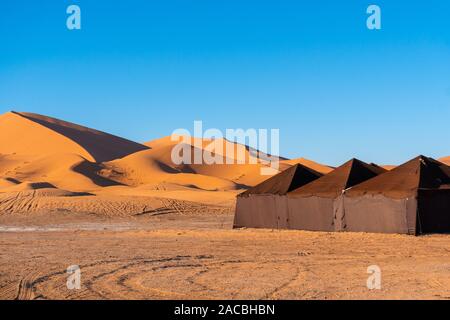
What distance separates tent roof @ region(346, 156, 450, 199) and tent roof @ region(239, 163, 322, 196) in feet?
10.7

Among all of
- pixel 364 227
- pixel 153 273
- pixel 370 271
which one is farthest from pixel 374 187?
pixel 153 273

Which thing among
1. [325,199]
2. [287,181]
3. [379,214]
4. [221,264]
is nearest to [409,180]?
[379,214]

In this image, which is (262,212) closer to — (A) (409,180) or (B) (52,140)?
(A) (409,180)

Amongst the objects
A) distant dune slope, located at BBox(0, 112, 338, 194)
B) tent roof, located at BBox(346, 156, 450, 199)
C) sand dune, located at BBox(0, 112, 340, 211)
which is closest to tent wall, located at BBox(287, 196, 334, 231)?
tent roof, located at BBox(346, 156, 450, 199)

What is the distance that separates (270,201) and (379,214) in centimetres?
533

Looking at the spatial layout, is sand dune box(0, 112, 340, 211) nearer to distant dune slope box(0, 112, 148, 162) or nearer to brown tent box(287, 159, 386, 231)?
distant dune slope box(0, 112, 148, 162)

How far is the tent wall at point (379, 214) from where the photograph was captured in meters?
22.8

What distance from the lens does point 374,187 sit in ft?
79.8

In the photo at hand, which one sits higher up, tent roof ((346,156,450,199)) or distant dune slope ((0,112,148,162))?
distant dune slope ((0,112,148,162))

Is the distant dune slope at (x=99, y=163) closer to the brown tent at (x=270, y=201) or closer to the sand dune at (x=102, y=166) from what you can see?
the sand dune at (x=102, y=166)

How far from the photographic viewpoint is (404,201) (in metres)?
22.8

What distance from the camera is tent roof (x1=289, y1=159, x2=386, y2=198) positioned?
25.6m
